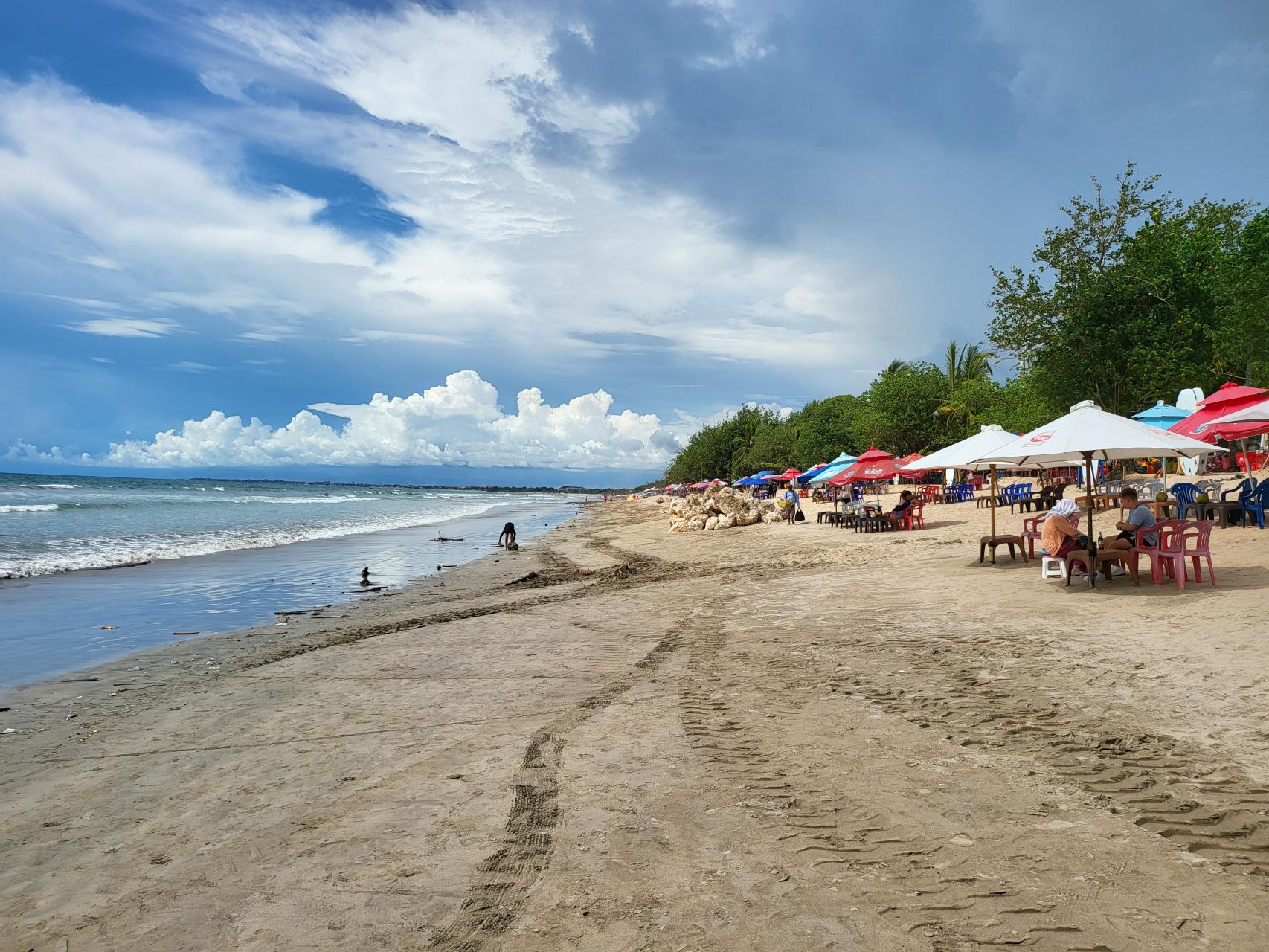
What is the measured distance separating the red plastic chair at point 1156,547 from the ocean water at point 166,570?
12.6 meters

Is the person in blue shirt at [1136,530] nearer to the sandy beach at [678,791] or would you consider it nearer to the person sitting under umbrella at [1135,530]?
the person sitting under umbrella at [1135,530]

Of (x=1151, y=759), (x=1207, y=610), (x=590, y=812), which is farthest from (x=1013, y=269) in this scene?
(x=590, y=812)

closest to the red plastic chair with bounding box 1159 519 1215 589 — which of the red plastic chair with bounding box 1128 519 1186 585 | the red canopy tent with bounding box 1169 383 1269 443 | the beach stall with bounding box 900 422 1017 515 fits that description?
the red plastic chair with bounding box 1128 519 1186 585

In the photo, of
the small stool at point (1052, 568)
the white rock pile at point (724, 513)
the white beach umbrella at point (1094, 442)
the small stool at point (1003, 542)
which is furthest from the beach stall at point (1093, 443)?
the white rock pile at point (724, 513)

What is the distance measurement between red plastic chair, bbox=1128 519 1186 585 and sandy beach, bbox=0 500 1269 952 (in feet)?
1.96

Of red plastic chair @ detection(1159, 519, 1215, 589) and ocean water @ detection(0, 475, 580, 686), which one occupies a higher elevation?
red plastic chair @ detection(1159, 519, 1215, 589)

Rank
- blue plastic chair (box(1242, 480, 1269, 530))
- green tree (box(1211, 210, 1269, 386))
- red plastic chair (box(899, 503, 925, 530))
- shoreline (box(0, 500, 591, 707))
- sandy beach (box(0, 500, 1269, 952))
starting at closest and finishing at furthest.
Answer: sandy beach (box(0, 500, 1269, 952)) < shoreline (box(0, 500, 591, 707)) < blue plastic chair (box(1242, 480, 1269, 530)) < green tree (box(1211, 210, 1269, 386)) < red plastic chair (box(899, 503, 925, 530))

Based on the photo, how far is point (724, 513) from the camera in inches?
1148

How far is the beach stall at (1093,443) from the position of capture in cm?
959

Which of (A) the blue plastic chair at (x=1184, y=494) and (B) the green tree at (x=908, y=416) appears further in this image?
(B) the green tree at (x=908, y=416)

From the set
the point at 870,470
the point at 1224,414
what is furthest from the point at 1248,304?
the point at 870,470

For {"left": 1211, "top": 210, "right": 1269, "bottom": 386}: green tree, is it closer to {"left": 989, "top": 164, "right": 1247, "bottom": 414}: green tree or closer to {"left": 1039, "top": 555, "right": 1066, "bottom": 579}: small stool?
{"left": 989, "top": 164, "right": 1247, "bottom": 414}: green tree

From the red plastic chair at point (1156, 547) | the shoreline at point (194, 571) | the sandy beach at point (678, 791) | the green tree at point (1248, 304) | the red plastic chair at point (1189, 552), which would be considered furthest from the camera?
the green tree at point (1248, 304)

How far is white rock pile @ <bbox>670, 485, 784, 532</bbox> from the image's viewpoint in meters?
28.3
